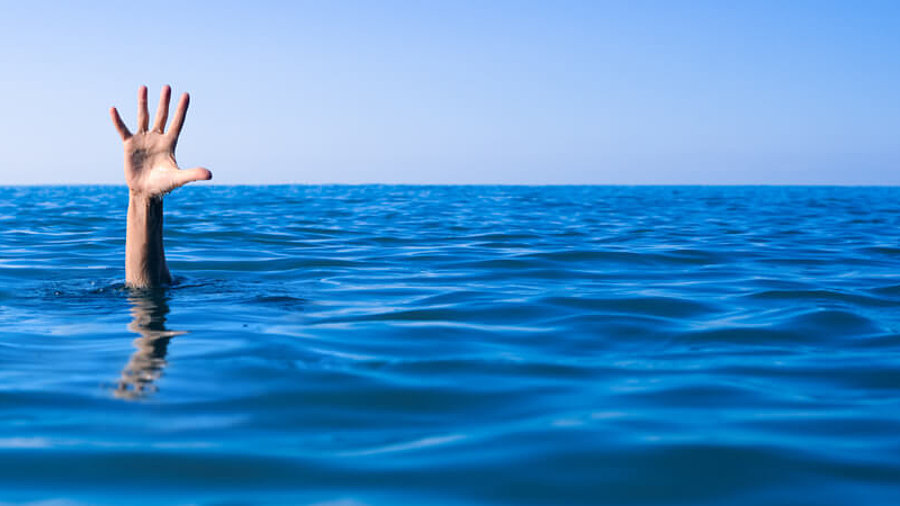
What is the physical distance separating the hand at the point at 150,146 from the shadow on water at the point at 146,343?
96 cm

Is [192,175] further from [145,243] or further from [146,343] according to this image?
[145,243]

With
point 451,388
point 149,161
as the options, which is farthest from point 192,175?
point 451,388

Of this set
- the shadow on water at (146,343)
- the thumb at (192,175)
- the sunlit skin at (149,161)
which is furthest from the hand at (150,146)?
the shadow on water at (146,343)

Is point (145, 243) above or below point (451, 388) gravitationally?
above

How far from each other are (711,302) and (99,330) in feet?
17.4

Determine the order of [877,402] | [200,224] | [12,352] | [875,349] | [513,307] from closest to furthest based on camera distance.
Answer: [877,402] < [12,352] < [875,349] < [513,307] < [200,224]

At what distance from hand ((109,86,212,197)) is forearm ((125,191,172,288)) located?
11 cm

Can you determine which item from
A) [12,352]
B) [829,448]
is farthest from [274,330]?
[829,448]

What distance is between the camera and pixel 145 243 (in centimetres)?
→ 717

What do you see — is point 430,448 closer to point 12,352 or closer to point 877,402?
point 877,402

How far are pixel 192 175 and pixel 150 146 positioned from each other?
1.11m

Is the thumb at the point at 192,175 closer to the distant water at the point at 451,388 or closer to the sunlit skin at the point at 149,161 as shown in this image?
the sunlit skin at the point at 149,161

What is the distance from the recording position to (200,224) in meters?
19.4

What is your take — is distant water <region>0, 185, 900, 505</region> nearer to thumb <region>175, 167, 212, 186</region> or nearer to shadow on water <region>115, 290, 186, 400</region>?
shadow on water <region>115, 290, 186, 400</region>
